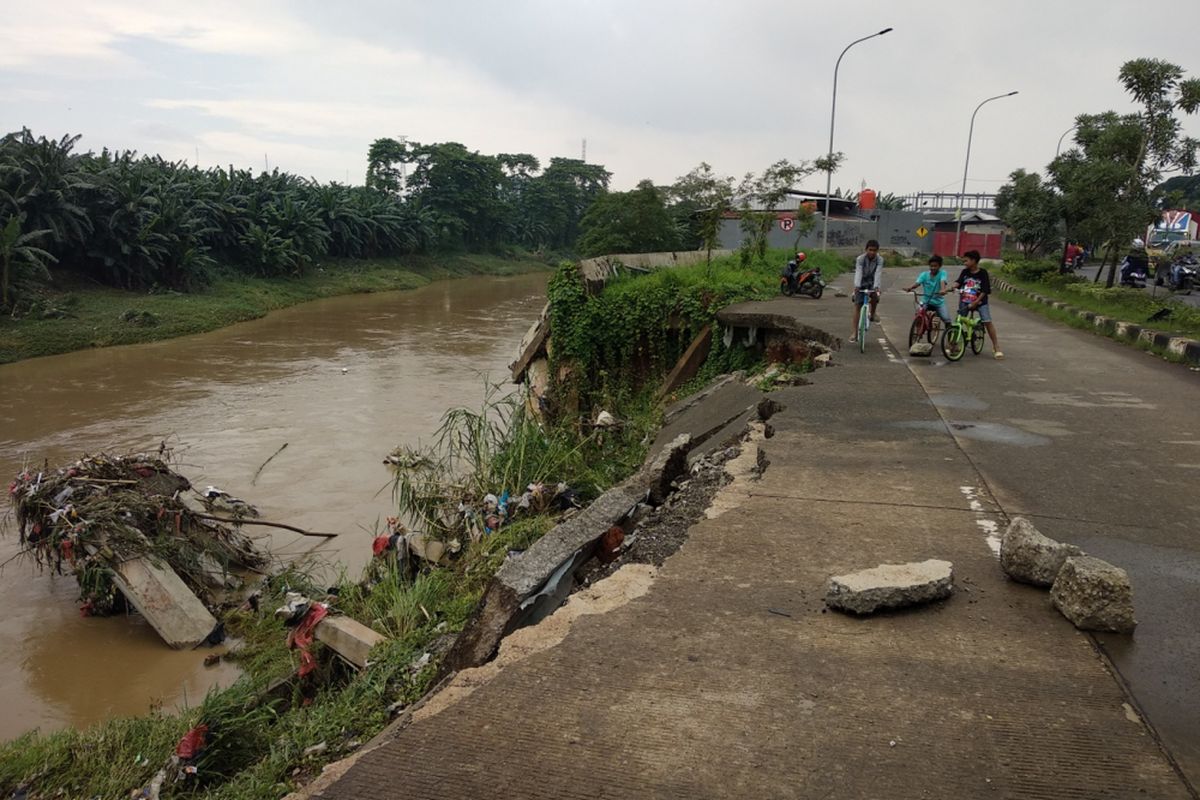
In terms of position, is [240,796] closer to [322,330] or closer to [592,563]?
[592,563]

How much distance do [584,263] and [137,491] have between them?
273 inches

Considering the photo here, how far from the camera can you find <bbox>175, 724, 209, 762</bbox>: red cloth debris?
13.1 ft

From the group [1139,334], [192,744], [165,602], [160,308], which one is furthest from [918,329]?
[160,308]

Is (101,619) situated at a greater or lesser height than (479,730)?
lesser

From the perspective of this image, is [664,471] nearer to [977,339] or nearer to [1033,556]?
[1033,556]

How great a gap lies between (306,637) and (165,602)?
2.07 m

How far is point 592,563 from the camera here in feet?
14.3

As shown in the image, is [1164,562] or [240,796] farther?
[1164,562]

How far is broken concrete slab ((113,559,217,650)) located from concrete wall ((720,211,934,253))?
38762mm

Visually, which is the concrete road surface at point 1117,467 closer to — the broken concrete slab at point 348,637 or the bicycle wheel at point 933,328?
the bicycle wheel at point 933,328

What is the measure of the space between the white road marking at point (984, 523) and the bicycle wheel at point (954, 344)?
510 cm

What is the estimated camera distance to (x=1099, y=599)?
9.54ft

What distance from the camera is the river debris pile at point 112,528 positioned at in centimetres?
653

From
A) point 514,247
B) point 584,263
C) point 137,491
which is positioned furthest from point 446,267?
point 137,491
